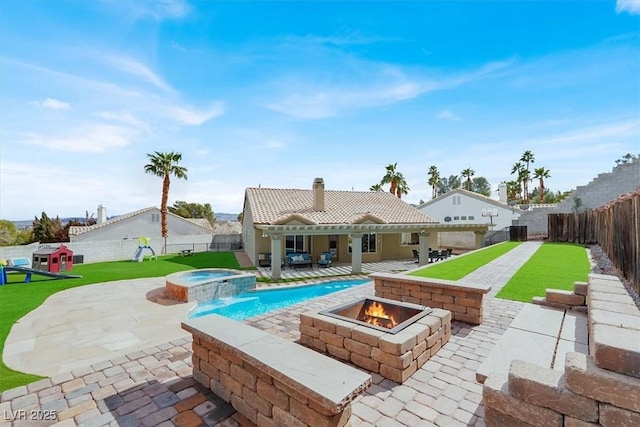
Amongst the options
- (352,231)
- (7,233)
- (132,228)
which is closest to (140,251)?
(132,228)

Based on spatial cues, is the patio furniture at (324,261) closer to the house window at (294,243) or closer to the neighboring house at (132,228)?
the house window at (294,243)

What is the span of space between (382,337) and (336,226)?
38.8 feet

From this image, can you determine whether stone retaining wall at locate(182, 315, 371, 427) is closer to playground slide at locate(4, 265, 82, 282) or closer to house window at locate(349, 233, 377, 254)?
playground slide at locate(4, 265, 82, 282)

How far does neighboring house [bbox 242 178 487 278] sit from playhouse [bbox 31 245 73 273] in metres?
10.4

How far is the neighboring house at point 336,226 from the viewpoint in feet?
51.3

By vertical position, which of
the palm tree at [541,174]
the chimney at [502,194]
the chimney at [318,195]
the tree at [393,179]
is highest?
the palm tree at [541,174]

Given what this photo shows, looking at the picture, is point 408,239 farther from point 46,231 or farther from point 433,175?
point 46,231

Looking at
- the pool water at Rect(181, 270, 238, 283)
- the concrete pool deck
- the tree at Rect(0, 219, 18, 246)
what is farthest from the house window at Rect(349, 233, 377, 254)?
the tree at Rect(0, 219, 18, 246)

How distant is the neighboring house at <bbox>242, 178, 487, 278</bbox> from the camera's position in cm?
1563

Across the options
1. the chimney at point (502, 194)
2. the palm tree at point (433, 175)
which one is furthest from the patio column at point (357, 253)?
the palm tree at point (433, 175)

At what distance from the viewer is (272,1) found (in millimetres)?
10117

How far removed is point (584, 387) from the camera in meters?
2.08

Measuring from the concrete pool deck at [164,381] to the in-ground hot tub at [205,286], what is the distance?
2.46 meters

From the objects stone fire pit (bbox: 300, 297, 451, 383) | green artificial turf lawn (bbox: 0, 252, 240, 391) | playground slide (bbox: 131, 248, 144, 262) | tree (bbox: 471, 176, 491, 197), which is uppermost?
tree (bbox: 471, 176, 491, 197)
